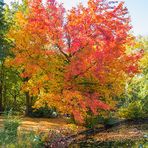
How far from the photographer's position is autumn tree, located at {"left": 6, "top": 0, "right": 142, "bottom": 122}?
2191 cm

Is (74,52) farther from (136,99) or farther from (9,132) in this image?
(136,99)

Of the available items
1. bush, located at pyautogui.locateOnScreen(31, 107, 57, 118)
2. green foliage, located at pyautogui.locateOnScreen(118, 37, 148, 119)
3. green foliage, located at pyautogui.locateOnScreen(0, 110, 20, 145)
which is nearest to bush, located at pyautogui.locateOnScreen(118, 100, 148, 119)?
green foliage, located at pyautogui.locateOnScreen(118, 37, 148, 119)

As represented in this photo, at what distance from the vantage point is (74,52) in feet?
74.4

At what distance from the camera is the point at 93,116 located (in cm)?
2459

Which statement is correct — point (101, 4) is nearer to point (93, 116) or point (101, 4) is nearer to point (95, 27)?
point (95, 27)

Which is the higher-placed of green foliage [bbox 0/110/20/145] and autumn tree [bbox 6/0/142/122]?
autumn tree [bbox 6/0/142/122]

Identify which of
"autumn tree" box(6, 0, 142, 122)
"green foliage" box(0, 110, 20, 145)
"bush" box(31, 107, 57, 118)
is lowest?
"green foliage" box(0, 110, 20, 145)

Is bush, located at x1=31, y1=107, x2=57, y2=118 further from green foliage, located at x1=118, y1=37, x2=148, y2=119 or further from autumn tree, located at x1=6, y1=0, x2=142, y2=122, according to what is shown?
autumn tree, located at x1=6, y1=0, x2=142, y2=122

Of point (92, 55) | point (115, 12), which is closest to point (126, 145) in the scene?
point (92, 55)

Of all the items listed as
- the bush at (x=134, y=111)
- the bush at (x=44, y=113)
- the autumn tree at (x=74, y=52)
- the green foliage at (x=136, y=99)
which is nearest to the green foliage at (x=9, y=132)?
the autumn tree at (x=74, y=52)

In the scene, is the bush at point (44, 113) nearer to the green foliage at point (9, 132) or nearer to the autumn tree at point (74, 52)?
the autumn tree at point (74, 52)

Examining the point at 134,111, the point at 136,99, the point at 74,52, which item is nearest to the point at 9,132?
the point at 74,52

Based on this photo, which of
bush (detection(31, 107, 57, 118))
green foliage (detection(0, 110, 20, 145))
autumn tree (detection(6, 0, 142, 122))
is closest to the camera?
green foliage (detection(0, 110, 20, 145))

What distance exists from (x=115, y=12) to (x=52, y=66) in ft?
16.4
